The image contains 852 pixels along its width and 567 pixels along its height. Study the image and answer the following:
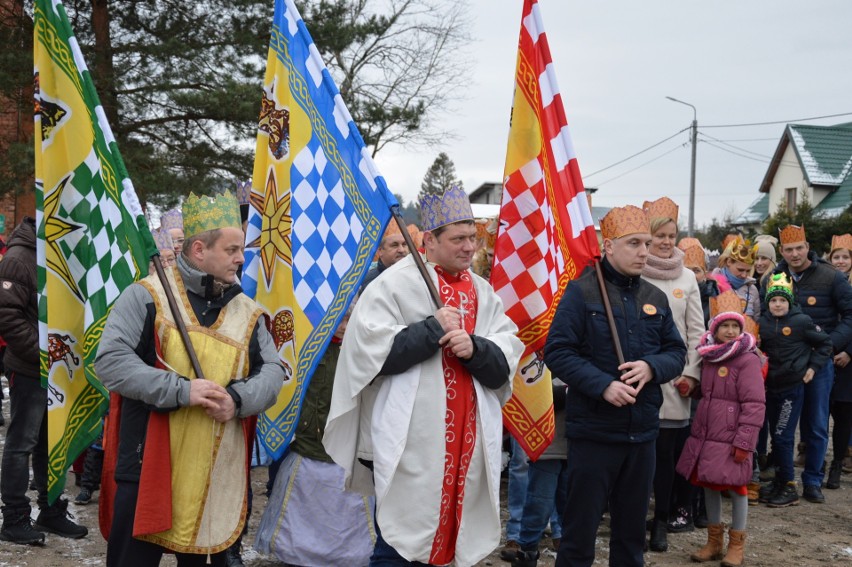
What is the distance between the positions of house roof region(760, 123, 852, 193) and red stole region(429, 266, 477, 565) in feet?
116

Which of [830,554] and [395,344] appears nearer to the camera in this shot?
[395,344]

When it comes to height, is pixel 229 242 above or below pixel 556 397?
above

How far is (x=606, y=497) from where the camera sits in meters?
4.26

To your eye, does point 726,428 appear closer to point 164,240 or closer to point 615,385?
point 615,385

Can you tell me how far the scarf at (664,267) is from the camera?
5.60m

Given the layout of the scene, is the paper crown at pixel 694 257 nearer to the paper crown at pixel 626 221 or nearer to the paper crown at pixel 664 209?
the paper crown at pixel 664 209

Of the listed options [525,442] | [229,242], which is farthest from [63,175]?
[525,442]

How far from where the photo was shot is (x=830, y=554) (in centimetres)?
566

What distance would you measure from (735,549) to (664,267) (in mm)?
1846

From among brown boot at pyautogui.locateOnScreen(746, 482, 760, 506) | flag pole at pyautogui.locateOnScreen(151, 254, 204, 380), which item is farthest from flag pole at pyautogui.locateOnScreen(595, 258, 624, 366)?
brown boot at pyautogui.locateOnScreen(746, 482, 760, 506)

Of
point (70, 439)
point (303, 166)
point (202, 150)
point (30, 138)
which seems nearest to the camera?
point (70, 439)

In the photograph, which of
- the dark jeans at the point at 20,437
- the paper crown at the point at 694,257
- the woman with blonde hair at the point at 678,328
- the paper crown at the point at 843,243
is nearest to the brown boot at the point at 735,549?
the woman with blonde hair at the point at 678,328

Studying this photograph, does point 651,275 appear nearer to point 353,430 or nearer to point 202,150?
point 353,430

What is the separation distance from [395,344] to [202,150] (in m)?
12.0
